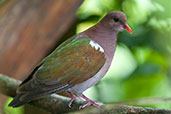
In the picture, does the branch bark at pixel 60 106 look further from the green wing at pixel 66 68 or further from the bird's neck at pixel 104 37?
the bird's neck at pixel 104 37

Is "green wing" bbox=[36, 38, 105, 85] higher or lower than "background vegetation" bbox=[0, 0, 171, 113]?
higher

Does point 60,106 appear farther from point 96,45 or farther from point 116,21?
point 116,21

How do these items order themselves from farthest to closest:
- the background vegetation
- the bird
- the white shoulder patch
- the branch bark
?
1. the background vegetation
2. the white shoulder patch
3. the bird
4. the branch bark

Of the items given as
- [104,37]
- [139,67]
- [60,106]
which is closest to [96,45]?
[104,37]

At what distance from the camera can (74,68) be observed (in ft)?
5.92

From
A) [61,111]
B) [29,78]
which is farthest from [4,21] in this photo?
[61,111]

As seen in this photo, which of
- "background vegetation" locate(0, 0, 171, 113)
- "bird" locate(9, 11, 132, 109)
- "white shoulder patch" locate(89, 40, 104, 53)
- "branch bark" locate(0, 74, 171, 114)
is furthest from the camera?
"background vegetation" locate(0, 0, 171, 113)

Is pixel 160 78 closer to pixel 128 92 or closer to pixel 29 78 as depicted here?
pixel 128 92

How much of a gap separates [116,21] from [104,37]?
0.14 meters

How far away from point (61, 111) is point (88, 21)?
4.99 feet

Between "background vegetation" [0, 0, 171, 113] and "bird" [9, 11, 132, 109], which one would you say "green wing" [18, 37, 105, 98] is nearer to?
"bird" [9, 11, 132, 109]

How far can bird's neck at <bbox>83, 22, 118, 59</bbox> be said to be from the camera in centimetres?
197

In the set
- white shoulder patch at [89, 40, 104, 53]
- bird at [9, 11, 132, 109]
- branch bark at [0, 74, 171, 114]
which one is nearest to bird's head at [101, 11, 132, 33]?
bird at [9, 11, 132, 109]

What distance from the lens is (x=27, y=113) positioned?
3162mm
